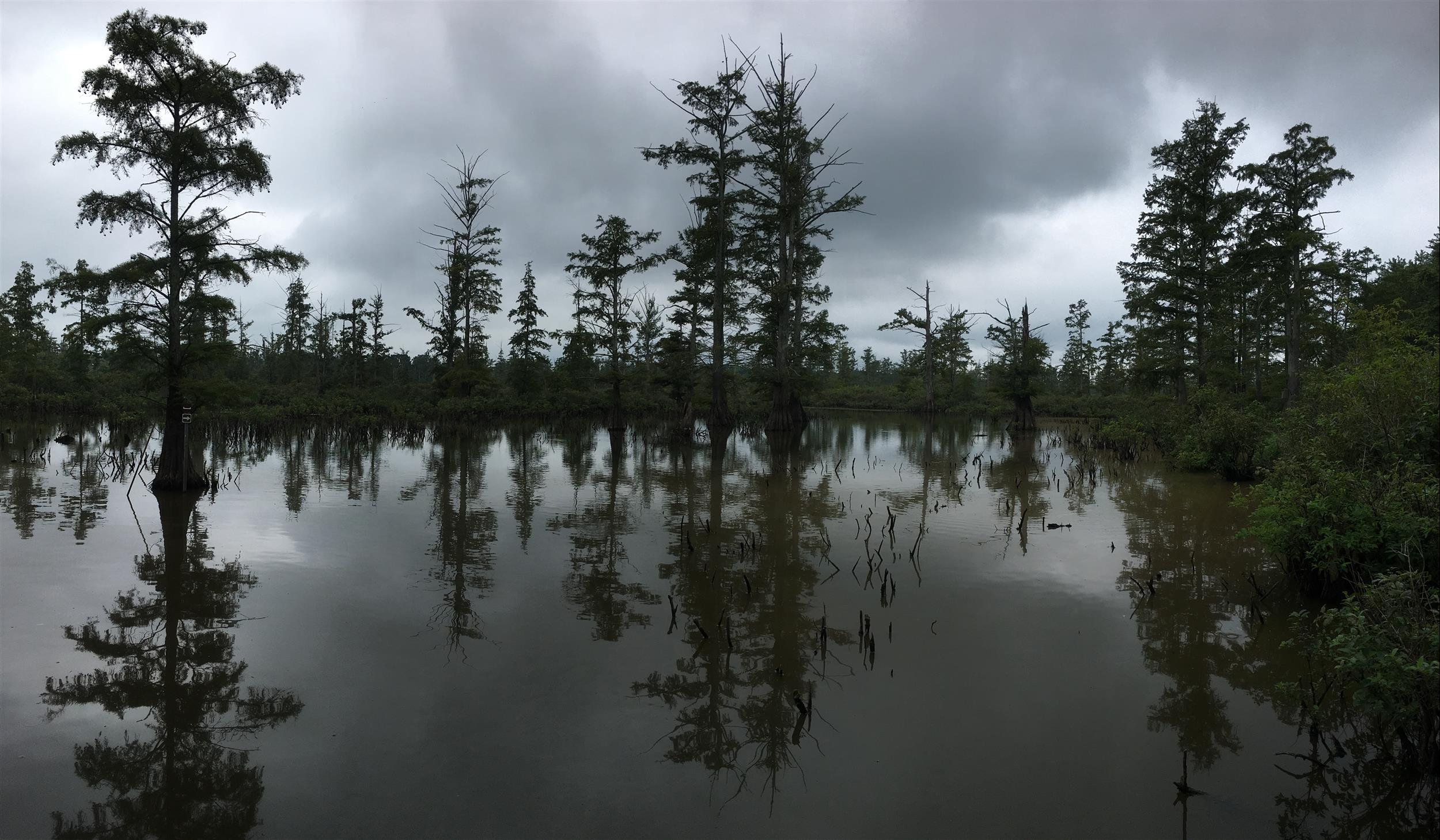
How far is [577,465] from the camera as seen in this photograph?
16.3 metres

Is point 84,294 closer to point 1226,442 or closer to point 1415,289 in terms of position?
point 1226,442

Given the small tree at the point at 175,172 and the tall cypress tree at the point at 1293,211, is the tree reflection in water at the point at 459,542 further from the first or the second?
the tall cypress tree at the point at 1293,211

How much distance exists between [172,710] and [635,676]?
2.72 m

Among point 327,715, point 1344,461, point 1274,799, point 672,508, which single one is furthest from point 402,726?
point 1344,461

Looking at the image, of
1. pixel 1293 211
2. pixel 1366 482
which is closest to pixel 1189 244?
pixel 1293 211

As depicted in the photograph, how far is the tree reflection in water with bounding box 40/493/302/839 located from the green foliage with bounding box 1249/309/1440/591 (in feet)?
23.5

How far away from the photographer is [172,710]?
406cm

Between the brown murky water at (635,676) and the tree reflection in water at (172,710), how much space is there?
18 millimetres

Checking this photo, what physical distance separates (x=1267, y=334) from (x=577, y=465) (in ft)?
99.0

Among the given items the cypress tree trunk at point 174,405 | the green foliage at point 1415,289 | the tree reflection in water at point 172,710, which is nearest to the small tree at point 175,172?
the cypress tree trunk at point 174,405

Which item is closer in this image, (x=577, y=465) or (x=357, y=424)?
(x=577, y=465)

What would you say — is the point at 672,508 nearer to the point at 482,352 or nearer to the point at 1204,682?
the point at 1204,682

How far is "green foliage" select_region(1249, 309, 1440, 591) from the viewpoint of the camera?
17.0 feet

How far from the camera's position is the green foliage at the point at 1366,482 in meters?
5.17
